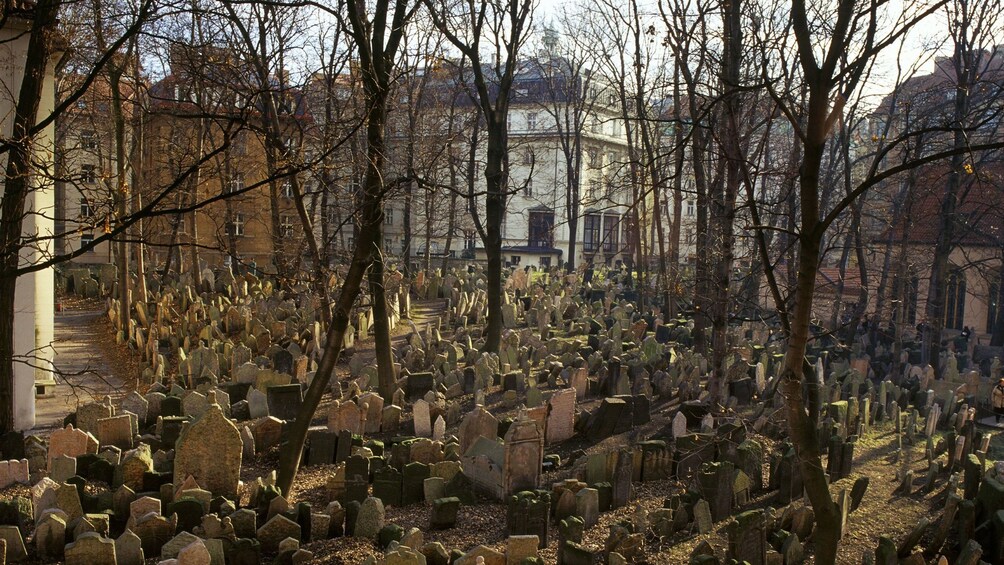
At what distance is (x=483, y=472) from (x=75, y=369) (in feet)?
28.5

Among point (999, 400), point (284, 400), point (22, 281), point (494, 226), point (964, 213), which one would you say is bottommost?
point (999, 400)

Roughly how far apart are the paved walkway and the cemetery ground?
0.48 feet

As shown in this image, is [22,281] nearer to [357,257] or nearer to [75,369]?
[75,369]

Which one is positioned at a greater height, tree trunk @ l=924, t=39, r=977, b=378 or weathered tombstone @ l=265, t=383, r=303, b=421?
tree trunk @ l=924, t=39, r=977, b=378

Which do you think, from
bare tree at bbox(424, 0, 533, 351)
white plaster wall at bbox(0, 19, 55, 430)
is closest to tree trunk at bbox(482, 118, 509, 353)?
bare tree at bbox(424, 0, 533, 351)

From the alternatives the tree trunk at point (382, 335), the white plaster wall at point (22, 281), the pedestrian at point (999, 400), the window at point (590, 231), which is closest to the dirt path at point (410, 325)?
the tree trunk at point (382, 335)

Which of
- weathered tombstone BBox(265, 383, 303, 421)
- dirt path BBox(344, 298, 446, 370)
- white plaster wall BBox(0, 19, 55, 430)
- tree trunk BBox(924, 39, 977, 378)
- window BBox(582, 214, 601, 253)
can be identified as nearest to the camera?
white plaster wall BBox(0, 19, 55, 430)

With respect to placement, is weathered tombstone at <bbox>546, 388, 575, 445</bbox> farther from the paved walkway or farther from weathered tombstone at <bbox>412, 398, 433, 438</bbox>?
the paved walkway

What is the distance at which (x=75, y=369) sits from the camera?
43.7ft

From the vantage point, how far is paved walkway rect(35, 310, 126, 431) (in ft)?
33.1

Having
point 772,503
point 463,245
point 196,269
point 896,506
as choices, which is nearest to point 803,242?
point 772,503

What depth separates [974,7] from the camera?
14352 mm

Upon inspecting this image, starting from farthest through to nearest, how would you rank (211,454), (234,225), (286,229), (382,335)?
(234,225)
(286,229)
(382,335)
(211,454)

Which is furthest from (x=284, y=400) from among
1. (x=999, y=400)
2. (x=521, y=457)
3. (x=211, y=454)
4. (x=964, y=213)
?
(x=964, y=213)
